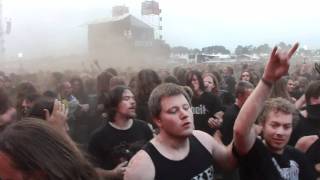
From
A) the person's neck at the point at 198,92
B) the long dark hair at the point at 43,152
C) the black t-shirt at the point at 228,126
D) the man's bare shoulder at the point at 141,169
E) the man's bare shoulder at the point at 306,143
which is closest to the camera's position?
the long dark hair at the point at 43,152

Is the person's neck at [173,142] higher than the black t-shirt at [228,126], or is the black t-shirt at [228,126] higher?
the person's neck at [173,142]

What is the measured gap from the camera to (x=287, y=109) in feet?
9.22

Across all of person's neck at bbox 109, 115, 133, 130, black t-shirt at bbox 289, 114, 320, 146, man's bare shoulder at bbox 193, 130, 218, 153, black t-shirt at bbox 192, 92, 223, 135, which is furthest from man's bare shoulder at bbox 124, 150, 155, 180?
black t-shirt at bbox 192, 92, 223, 135

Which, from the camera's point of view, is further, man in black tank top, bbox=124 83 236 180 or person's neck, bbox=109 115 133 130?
person's neck, bbox=109 115 133 130

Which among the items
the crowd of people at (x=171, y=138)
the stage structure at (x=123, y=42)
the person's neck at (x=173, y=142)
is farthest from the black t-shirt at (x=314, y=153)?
the stage structure at (x=123, y=42)

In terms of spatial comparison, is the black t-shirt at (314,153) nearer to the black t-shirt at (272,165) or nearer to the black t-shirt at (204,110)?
the black t-shirt at (272,165)

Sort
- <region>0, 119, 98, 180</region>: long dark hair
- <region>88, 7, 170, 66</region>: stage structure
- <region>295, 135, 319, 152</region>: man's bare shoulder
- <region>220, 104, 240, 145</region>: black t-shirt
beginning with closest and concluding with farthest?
<region>0, 119, 98, 180</region>: long dark hair, <region>295, 135, 319, 152</region>: man's bare shoulder, <region>220, 104, 240, 145</region>: black t-shirt, <region>88, 7, 170, 66</region>: stage structure

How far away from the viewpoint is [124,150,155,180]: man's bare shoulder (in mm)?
2301

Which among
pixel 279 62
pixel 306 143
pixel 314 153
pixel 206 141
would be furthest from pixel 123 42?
pixel 279 62

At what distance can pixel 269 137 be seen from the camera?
108 inches

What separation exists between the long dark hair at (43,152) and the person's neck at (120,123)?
7.09 feet

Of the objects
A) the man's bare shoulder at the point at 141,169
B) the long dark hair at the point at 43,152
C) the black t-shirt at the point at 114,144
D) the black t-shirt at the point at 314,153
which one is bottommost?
the black t-shirt at the point at 114,144

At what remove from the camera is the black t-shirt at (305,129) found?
3.75 metres

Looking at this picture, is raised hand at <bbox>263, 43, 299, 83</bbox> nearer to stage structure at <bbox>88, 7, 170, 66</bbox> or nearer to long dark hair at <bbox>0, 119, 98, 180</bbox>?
long dark hair at <bbox>0, 119, 98, 180</bbox>
